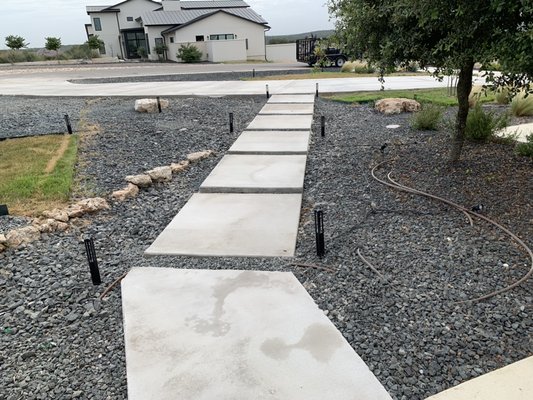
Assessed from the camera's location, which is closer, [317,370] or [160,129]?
[317,370]

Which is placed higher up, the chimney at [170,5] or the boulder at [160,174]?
the chimney at [170,5]

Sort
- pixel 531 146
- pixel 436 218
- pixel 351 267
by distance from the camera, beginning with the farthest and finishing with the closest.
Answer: pixel 531 146 < pixel 436 218 < pixel 351 267

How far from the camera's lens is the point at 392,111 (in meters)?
10.2

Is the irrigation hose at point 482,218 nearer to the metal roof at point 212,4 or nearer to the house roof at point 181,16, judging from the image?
the house roof at point 181,16

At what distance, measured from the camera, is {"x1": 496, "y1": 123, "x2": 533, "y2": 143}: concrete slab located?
7.06m

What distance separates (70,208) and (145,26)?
3976cm

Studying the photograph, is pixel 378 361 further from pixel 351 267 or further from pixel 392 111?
pixel 392 111

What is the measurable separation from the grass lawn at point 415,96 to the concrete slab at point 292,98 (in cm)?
75

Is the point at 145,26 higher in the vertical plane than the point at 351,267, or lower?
higher

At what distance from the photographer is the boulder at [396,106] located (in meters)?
10.3

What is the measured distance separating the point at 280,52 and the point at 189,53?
9017 millimetres

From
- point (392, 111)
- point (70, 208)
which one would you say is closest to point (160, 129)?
point (70, 208)

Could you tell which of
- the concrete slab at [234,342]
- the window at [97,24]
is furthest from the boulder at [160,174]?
the window at [97,24]

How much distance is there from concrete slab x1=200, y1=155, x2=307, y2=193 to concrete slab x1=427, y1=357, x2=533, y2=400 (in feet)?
10.8
